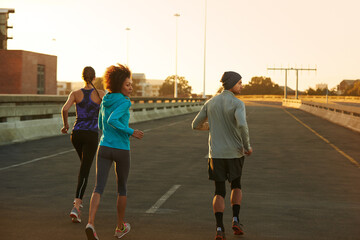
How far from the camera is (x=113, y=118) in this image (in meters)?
6.29

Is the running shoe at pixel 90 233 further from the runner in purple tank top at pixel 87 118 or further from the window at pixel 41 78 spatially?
the window at pixel 41 78

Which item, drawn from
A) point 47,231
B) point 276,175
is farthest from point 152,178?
point 47,231

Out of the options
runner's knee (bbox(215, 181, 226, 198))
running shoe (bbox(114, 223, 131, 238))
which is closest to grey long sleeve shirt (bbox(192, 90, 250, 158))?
runner's knee (bbox(215, 181, 226, 198))

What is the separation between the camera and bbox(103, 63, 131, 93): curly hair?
6449 mm

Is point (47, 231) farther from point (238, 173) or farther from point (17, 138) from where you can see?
point (17, 138)

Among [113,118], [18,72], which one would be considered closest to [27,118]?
[113,118]

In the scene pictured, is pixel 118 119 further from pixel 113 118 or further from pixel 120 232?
pixel 120 232

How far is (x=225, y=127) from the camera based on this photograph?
6.61 metres

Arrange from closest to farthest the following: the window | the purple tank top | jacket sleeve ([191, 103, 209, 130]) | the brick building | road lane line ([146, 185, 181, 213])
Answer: jacket sleeve ([191, 103, 209, 130]), the purple tank top, road lane line ([146, 185, 181, 213]), the brick building, the window

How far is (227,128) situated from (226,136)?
0.09m

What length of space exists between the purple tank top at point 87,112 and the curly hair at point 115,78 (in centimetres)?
132

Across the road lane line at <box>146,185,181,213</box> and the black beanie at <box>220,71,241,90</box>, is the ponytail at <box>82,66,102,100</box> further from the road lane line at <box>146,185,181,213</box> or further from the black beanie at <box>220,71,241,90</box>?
the black beanie at <box>220,71,241,90</box>

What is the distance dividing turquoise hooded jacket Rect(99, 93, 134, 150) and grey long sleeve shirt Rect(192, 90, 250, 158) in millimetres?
930

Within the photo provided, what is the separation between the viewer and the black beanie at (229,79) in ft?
21.9
